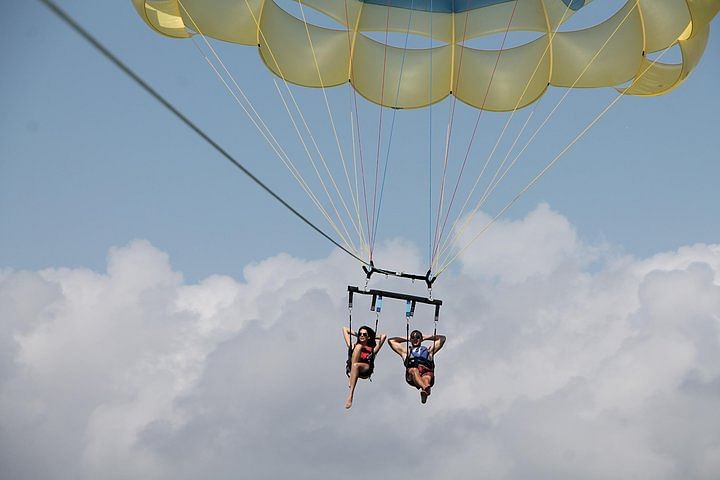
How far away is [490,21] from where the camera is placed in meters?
13.9

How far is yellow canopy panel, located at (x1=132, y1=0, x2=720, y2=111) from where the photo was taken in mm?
13406

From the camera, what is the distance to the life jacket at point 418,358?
12.1m

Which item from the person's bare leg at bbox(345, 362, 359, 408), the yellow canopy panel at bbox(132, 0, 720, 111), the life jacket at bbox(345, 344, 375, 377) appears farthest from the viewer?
the yellow canopy panel at bbox(132, 0, 720, 111)

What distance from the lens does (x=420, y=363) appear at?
12086 millimetres

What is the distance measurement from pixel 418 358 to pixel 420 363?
0.07m

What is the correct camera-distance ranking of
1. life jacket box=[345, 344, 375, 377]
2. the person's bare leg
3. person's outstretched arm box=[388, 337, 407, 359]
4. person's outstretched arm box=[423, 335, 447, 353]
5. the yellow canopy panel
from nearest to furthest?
the person's bare leg
life jacket box=[345, 344, 375, 377]
person's outstretched arm box=[423, 335, 447, 353]
person's outstretched arm box=[388, 337, 407, 359]
the yellow canopy panel

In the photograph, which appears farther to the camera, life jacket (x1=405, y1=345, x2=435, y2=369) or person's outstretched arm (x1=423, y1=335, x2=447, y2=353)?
person's outstretched arm (x1=423, y1=335, x2=447, y2=353)

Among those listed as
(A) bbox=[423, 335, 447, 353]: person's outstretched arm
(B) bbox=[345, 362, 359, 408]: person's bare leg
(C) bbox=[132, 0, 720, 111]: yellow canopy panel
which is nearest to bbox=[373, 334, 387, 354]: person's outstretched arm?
(B) bbox=[345, 362, 359, 408]: person's bare leg

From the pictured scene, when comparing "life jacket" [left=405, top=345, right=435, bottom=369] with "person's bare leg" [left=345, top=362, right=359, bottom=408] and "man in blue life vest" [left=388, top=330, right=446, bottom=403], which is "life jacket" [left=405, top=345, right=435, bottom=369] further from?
"person's bare leg" [left=345, top=362, right=359, bottom=408]

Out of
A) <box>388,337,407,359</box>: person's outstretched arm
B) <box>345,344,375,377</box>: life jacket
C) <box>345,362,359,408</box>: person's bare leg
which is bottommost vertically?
<box>345,362,359,408</box>: person's bare leg

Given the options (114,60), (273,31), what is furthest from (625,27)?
(114,60)

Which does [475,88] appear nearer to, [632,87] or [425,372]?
[632,87]

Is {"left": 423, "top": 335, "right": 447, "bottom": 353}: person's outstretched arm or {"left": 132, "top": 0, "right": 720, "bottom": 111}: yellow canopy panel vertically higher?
{"left": 132, "top": 0, "right": 720, "bottom": 111}: yellow canopy panel

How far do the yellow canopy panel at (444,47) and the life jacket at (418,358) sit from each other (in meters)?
4.18
